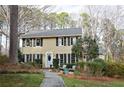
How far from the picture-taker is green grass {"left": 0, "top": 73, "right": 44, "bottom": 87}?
32.0ft

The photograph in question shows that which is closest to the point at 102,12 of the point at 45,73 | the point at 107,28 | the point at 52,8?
the point at 107,28

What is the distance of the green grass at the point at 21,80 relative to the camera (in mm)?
9750

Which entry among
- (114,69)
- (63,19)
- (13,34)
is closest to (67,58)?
(63,19)

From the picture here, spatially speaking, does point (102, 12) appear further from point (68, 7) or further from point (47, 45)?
point (47, 45)

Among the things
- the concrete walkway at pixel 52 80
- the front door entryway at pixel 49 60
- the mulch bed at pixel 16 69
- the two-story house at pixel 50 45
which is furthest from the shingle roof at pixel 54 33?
the concrete walkway at pixel 52 80

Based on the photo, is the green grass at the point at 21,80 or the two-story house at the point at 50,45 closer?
the green grass at the point at 21,80

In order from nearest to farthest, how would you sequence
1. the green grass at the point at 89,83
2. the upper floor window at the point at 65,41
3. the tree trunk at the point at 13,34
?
the green grass at the point at 89,83 → the tree trunk at the point at 13,34 → the upper floor window at the point at 65,41

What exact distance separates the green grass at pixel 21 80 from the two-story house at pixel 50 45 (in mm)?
349

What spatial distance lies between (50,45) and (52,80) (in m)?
0.79

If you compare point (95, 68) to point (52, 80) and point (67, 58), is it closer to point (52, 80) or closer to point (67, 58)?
point (67, 58)

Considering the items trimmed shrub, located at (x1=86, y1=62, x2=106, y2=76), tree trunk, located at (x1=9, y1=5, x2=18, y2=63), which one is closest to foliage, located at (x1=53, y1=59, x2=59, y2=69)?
trimmed shrub, located at (x1=86, y1=62, x2=106, y2=76)

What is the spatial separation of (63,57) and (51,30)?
0.64 m

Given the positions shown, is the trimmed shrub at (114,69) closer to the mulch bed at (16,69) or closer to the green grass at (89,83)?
the green grass at (89,83)

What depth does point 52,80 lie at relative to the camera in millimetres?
9789
